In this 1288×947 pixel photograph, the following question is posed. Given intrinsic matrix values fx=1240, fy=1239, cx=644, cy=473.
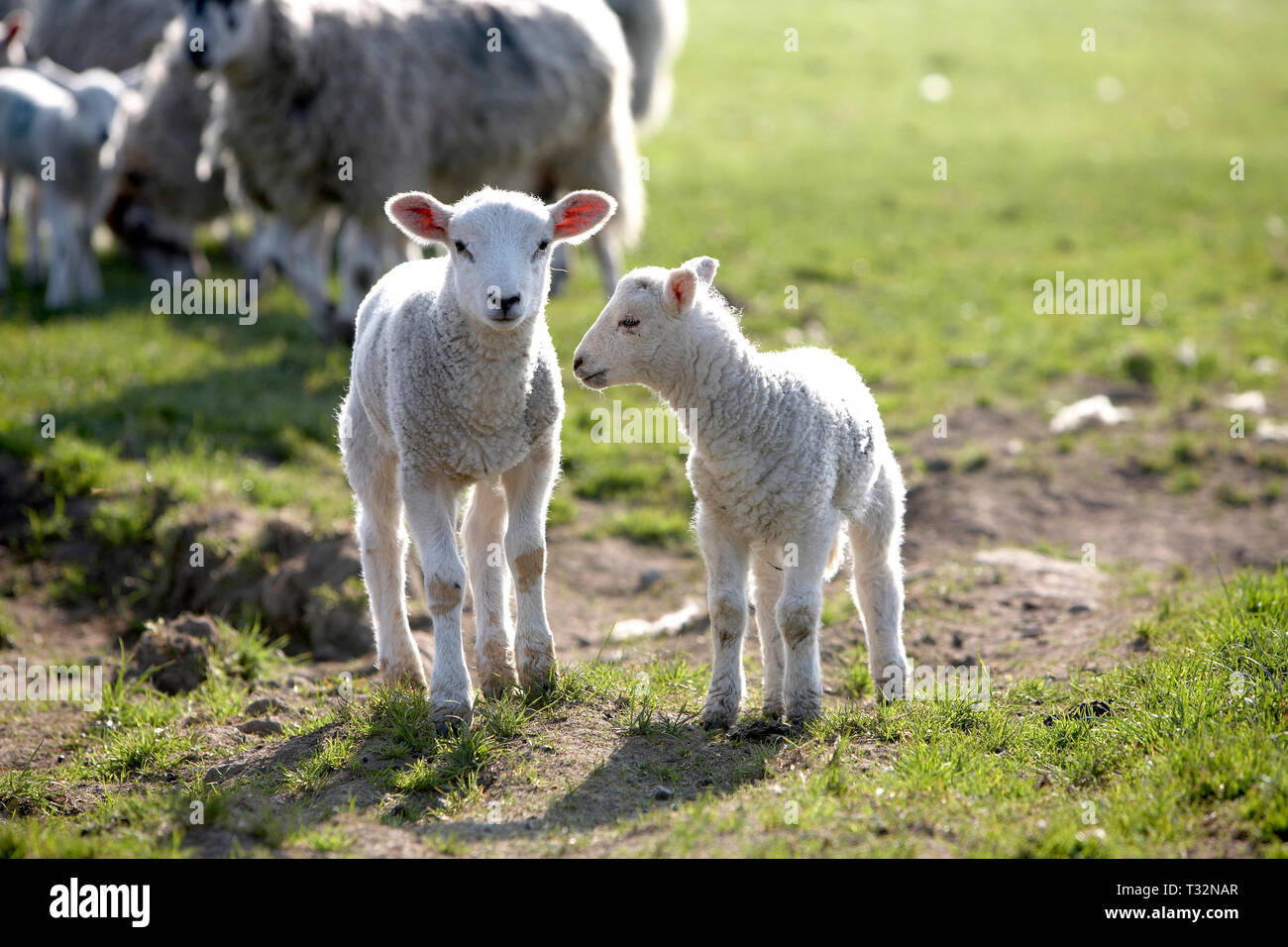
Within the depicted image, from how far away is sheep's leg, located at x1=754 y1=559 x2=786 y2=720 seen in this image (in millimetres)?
5129

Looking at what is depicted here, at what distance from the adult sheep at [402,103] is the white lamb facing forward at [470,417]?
499 centimetres

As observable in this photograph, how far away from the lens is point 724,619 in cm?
491

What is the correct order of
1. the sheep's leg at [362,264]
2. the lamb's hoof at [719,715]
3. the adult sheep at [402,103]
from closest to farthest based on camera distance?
the lamb's hoof at [719,715]
the adult sheep at [402,103]
the sheep's leg at [362,264]

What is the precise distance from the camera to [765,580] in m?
5.18

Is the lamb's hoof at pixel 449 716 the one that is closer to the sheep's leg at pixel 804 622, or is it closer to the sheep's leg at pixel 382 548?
the sheep's leg at pixel 382 548

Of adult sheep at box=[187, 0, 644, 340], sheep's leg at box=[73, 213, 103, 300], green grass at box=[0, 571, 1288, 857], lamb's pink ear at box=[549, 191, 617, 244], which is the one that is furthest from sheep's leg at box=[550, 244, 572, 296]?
green grass at box=[0, 571, 1288, 857]

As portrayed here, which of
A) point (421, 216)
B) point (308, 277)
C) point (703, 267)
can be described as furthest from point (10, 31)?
point (703, 267)

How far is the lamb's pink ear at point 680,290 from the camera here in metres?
4.64

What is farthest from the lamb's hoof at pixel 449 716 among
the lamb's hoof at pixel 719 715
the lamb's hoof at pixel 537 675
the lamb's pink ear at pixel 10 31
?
the lamb's pink ear at pixel 10 31

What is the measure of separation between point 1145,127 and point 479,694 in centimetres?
1841

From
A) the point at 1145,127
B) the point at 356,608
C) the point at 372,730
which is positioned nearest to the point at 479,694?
the point at 372,730

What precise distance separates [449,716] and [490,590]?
0.64 meters
